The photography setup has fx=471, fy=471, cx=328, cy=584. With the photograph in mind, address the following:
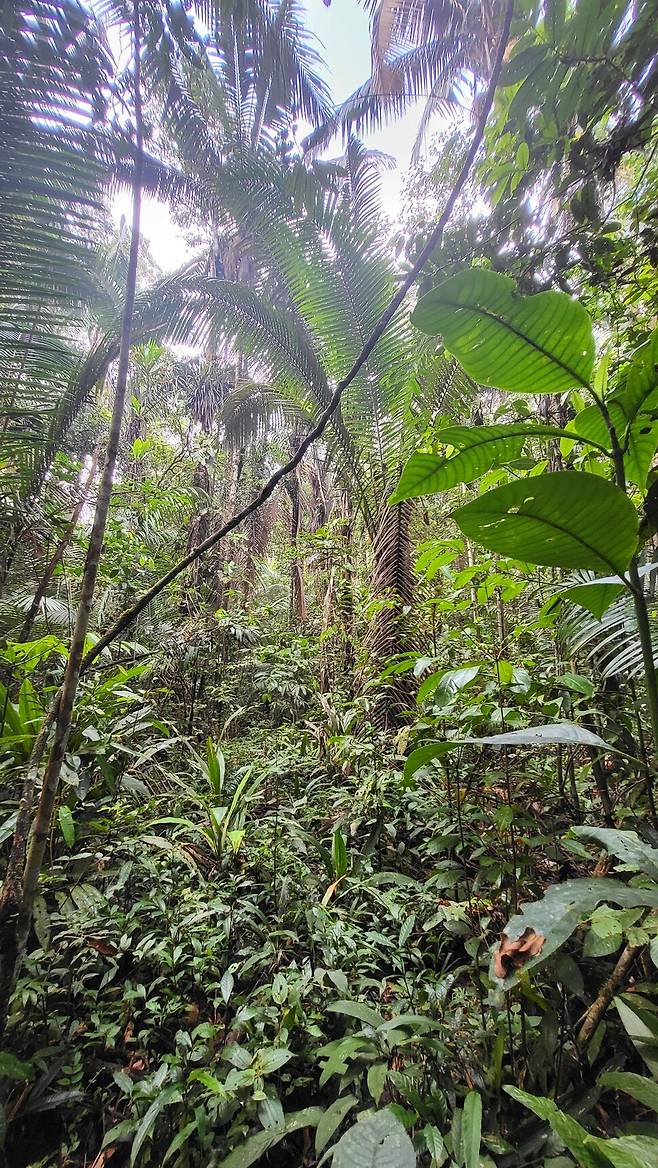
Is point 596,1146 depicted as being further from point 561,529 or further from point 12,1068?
point 12,1068

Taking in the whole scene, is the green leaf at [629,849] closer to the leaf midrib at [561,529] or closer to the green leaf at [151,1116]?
the leaf midrib at [561,529]

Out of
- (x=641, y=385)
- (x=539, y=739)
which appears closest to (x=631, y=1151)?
(x=539, y=739)

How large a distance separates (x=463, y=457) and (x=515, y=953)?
87cm

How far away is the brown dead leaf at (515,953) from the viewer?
0.71 metres

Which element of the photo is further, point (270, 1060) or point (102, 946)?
point (102, 946)

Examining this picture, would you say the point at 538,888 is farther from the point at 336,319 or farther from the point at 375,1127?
the point at 336,319

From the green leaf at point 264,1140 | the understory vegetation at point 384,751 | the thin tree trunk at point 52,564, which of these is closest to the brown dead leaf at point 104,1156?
the understory vegetation at point 384,751

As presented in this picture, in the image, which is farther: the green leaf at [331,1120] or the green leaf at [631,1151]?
→ the green leaf at [331,1120]

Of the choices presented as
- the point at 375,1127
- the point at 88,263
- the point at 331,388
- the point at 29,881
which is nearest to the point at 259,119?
the point at 331,388

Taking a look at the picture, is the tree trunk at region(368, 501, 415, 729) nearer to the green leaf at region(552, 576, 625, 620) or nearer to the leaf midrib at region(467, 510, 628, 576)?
the green leaf at region(552, 576, 625, 620)

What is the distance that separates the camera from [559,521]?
0.79 m

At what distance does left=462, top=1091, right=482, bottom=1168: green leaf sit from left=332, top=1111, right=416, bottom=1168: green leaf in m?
0.15

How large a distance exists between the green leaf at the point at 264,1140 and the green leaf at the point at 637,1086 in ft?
2.15

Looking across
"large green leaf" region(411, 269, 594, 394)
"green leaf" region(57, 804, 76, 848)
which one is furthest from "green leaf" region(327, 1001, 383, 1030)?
"large green leaf" region(411, 269, 594, 394)
